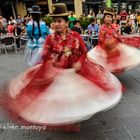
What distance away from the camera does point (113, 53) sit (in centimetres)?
490

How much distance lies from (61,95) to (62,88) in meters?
0.10

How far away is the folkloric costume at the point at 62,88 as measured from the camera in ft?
8.89

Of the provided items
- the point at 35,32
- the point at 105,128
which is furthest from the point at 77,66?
the point at 35,32

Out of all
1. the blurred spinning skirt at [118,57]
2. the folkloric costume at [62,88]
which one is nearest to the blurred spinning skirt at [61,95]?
the folkloric costume at [62,88]

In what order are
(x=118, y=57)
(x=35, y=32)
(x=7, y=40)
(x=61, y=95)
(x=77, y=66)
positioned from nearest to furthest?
(x=61, y=95)
(x=77, y=66)
(x=118, y=57)
(x=35, y=32)
(x=7, y=40)

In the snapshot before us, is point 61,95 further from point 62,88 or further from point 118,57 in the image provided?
point 118,57

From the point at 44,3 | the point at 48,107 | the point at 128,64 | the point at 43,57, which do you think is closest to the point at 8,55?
the point at 128,64

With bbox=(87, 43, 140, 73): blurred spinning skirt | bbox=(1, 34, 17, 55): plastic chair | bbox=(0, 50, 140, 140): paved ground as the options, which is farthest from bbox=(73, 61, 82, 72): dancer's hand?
bbox=(1, 34, 17, 55): plastic chair

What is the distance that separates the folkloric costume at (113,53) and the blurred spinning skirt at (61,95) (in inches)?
60.3

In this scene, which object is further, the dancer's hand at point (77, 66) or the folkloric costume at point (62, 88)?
the dancer's hand at point (77, 66)

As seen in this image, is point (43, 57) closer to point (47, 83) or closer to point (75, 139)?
point (47, 83)

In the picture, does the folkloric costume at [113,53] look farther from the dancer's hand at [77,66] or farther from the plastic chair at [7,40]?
the plastic chair at [7,40]

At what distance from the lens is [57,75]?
3027 millimetres

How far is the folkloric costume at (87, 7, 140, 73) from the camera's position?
185 inches
